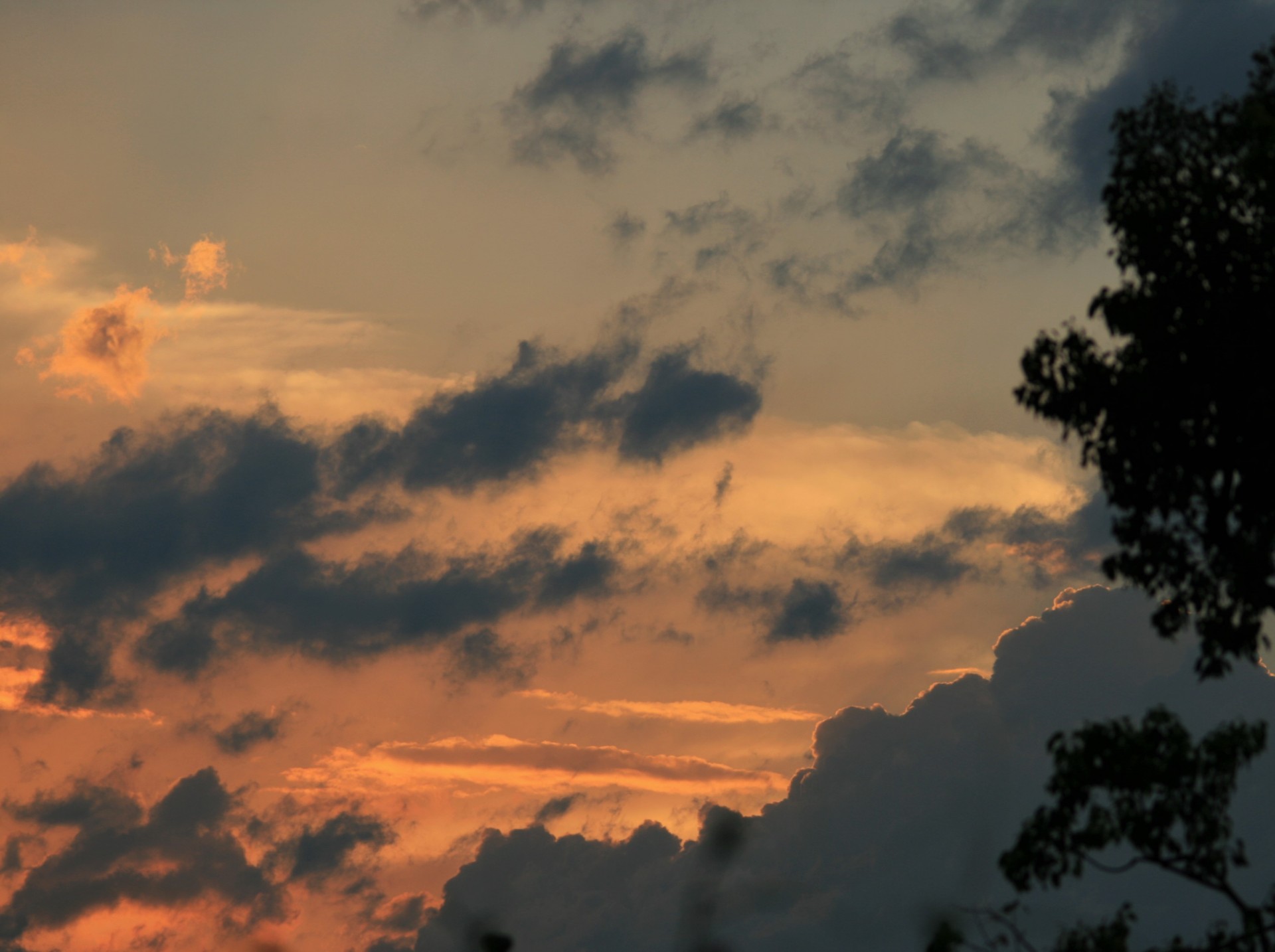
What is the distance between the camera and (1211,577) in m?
27.8

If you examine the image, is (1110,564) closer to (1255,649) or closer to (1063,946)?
(1255,649)

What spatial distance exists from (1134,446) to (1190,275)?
3.50 m

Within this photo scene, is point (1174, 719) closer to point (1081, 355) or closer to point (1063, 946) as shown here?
point (1063, 946)

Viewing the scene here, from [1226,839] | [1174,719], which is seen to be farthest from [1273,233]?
[1226,839]

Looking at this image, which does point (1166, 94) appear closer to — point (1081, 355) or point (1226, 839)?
point (1081, 355)

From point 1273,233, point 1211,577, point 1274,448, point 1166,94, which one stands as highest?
point 1166,94

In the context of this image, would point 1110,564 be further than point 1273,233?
Yes

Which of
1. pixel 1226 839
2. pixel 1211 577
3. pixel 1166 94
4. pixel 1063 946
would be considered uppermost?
pixel 1166 94

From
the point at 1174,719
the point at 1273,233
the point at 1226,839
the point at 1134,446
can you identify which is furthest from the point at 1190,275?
the point at 1226,839

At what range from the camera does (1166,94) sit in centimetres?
2817

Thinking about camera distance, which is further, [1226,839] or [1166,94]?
[1166,94]

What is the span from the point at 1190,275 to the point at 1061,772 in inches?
391

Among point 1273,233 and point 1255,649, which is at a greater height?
point 1273,233

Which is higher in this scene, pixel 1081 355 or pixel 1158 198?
pixel 1158 198
